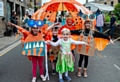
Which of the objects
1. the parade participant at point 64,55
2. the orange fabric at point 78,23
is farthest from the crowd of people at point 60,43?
the orange fabric at point 78,23

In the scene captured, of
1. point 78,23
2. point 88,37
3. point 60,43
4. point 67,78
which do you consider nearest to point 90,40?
point 88,37

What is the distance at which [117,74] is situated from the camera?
579 centimetres

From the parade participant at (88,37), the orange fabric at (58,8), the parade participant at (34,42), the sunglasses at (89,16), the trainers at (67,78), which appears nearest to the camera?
the parade participant at (34,42)

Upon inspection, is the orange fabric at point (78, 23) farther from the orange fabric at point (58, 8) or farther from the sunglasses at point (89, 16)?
the sunglasses at point (89, 16)

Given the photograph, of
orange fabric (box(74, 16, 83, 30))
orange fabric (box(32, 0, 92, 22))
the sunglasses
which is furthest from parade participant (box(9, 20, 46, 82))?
orange fabric (box(74, 16, 83, 30))

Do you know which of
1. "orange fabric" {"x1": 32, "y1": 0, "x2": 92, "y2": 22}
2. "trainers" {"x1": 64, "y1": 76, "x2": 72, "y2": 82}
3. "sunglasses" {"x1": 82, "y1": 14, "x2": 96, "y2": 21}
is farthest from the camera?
"orange fabric" {"x1": 32, "y1": 0, "x2": 92, "y2": 22}

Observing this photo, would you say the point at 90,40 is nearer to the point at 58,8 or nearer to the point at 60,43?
the point at 60,43

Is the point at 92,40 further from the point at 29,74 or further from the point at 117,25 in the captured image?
the point at 117,25

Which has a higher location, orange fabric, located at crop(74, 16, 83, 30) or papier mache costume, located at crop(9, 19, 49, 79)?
orange fabric, located at crop(74, 16, 83, 30)

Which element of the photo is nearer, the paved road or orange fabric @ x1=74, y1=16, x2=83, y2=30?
the paved road

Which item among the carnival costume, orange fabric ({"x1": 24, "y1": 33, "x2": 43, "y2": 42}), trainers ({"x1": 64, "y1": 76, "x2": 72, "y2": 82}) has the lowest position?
trainers ({"x1": 64, "y1": 76, "x2": 72, "y2": 82})

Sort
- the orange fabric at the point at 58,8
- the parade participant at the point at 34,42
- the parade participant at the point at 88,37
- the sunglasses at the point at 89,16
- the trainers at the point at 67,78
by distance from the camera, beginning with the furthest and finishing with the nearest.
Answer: the orange fabric at the point at 58,8 → the sunglasses at the point at 89,16 → the parade participant at the point at 88,37 → the trainers at the point at 67,78 → the parade participant at the point at 34,42

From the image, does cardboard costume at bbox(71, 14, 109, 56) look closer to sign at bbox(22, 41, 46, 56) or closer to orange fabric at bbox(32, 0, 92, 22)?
orange fabric at bbox(32, 0, 92, 22)

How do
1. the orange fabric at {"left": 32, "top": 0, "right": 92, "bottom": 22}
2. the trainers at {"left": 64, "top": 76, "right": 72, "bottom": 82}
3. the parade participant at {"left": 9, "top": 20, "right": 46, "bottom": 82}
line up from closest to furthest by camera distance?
1. the parade participant at {"left": 9, "top": 20, "right": 46, "bottom": 82}
2. the trainers at {"left": 64, "top": 76, "right": 72, "bottom": 82}
3. the orange fabric at {"left": 32, "top": 0, "right": 92, "bottom": 22}
